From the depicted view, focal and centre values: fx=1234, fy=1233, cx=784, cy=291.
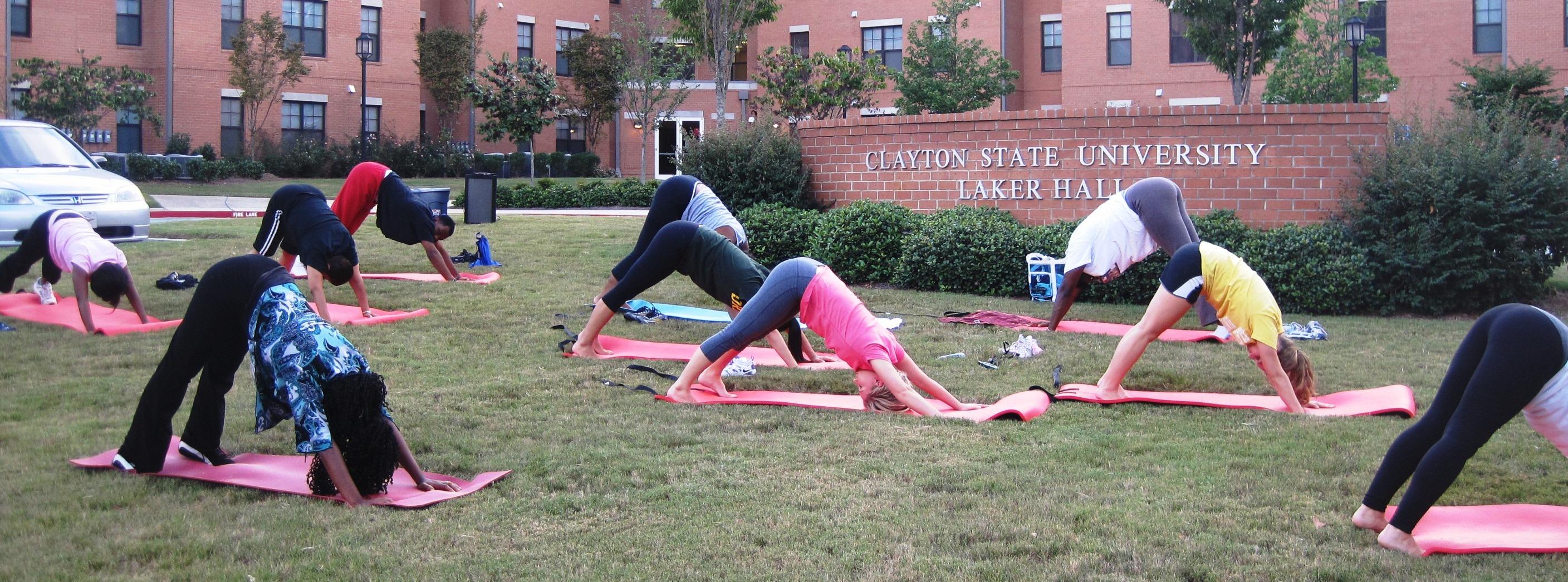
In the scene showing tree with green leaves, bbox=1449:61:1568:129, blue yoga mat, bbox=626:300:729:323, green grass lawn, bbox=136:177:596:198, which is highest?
tree with green leaves, bbox=1449:61:1568:129

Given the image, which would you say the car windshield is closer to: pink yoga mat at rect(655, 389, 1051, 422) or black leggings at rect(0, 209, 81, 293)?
black leggings at rect(0, 209, 81, 293)

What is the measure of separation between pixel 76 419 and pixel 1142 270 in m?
8.85

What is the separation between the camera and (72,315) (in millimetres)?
9938

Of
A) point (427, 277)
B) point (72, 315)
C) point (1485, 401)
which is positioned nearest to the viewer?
point (1485, 401)

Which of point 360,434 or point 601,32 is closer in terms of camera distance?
point 360,434

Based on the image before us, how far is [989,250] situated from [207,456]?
817 cm

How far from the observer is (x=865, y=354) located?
6.43 meters

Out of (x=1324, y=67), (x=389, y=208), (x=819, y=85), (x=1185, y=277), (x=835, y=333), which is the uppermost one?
(x=819, y=85)

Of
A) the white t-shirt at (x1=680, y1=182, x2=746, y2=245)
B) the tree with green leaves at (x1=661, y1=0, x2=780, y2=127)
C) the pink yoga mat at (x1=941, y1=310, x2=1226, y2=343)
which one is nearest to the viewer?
the white t-shirt at (x1=680, y1=182, x2=746, y2=245)

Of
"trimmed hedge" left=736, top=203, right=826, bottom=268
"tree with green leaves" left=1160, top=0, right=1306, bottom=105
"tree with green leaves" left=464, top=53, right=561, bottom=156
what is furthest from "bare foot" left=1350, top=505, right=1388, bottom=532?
"tree with green leaves" left=464, top=53, right=561, bottom=156

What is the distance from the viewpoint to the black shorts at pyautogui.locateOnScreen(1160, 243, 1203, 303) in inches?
267

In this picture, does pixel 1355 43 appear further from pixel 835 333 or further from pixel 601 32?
pixel 601 32

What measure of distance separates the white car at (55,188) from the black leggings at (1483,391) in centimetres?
1332

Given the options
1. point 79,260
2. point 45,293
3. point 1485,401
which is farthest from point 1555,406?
point 45,293
